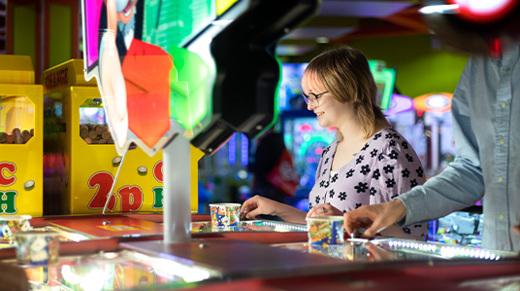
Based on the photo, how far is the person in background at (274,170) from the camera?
645 centimetres

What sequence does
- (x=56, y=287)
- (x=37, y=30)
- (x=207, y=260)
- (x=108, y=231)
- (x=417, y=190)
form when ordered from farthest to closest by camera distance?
1. (x=37, y=30)
2. (x=417, y=190)
3. (x=108, y=231)
4. (x=56, y=287)
5. (x=207, y=260)

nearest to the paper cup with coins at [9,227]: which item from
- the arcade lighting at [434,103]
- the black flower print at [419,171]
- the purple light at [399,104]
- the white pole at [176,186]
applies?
the white pole at [176,186]

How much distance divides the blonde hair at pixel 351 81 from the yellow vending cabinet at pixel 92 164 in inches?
23.6

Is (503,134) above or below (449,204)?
above

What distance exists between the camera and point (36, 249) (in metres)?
1.23

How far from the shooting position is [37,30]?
5180mm

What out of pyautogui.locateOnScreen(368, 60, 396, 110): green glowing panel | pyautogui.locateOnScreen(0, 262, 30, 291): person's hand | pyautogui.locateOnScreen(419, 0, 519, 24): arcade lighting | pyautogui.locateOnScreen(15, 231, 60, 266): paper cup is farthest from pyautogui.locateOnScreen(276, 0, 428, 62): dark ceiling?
pyautogui.locateOnScreen(0, 262, 30, 291): person's hand

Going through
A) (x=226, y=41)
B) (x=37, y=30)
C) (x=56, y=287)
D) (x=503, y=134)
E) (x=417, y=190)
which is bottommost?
(x=56, y=287)

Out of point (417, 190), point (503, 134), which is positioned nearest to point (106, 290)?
point (417, 190)

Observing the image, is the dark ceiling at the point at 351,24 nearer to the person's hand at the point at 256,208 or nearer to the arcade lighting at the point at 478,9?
the person's hand at the point at 256,208

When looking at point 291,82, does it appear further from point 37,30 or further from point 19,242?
point 19,242

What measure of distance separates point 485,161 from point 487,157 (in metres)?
0.01

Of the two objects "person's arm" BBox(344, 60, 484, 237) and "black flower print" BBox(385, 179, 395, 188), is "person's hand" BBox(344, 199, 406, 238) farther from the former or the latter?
"black flower print" BBox(385, 179, 395, 188)

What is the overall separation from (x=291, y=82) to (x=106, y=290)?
908 cm
